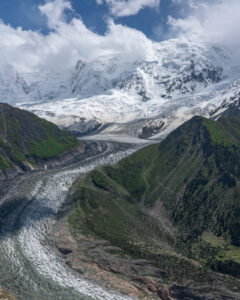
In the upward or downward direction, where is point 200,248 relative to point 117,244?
downward

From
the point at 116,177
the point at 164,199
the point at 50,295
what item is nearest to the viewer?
the point at 50,295

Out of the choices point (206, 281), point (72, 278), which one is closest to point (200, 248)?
point (206, 281)

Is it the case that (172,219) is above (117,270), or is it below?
below

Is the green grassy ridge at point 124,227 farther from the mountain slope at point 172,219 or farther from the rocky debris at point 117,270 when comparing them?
the rocky debris at point 117,270

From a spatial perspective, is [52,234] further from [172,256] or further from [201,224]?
[201,224]

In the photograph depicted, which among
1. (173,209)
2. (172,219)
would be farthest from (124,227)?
(173,209)

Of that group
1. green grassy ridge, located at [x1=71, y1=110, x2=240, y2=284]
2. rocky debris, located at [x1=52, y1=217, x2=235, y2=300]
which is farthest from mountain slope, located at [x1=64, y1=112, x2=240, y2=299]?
rocky debris, located at [x1=52, y1=217, x2=235, y2=300]

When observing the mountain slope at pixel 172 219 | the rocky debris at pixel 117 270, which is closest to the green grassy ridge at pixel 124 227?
the mountain slope at pixel 172 219

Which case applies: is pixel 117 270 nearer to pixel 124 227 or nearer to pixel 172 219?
pixel 124 227
